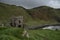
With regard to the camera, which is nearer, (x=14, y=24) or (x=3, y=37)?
(x=3, y=37)

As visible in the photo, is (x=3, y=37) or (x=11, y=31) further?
(x=11, y=31)

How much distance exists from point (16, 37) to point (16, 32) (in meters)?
2.07

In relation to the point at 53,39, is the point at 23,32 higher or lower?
higher

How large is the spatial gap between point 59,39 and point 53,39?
254 cm

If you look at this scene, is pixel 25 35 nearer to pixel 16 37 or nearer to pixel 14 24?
pixel 16 37

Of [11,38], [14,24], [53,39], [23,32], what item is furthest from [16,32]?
[14,24]

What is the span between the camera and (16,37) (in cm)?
4131

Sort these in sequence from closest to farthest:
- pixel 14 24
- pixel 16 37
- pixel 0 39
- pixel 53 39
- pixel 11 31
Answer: pixel 0 39 < pixel 16 37 < pixel 11 31 < pixel 53 39 < pixel 14 24

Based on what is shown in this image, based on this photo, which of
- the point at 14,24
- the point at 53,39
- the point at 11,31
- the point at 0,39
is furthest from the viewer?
the point at 14,24

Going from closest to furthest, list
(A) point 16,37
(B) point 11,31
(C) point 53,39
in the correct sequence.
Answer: (A) point 16,37, (B) point 11,31, (C) point 53,39

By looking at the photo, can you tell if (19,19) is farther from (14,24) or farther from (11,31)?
(11,31)

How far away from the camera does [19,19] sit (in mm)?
90125

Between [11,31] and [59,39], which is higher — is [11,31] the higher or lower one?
the higher one

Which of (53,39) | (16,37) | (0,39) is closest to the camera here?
(0,39)
